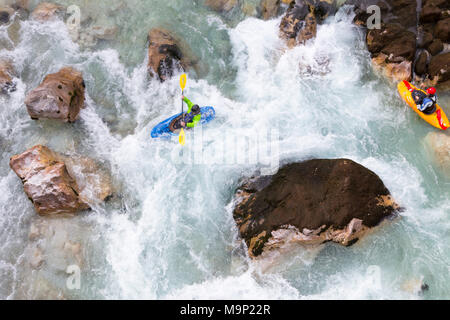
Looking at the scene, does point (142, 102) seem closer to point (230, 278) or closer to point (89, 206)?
point (89, 206)

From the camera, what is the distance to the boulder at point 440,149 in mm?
7754

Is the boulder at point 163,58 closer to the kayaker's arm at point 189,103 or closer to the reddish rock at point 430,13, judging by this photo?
the kayaker's arm at point 189,103

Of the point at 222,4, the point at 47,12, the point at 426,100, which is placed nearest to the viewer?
the point at 426,100

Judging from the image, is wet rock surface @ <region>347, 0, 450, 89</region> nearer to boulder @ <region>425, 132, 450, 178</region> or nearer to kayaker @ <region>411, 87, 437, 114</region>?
kayaker @ <region>411, 87, 437, 114</region>

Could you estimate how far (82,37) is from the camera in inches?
375

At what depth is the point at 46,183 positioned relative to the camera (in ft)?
23.1

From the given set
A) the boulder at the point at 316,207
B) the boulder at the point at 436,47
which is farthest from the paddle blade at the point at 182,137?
the boulder at the point at 436,47

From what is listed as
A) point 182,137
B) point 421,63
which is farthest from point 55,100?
point 421,63

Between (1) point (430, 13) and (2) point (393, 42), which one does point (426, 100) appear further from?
(1) point (430, 13)

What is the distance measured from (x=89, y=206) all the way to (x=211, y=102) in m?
3.83

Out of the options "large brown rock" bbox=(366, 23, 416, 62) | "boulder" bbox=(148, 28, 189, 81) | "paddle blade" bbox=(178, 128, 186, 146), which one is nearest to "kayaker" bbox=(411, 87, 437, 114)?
"large brown rock" bbox=(366, 23, 416, 62)

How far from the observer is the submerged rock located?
7.03 m

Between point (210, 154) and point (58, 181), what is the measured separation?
10.8ft
